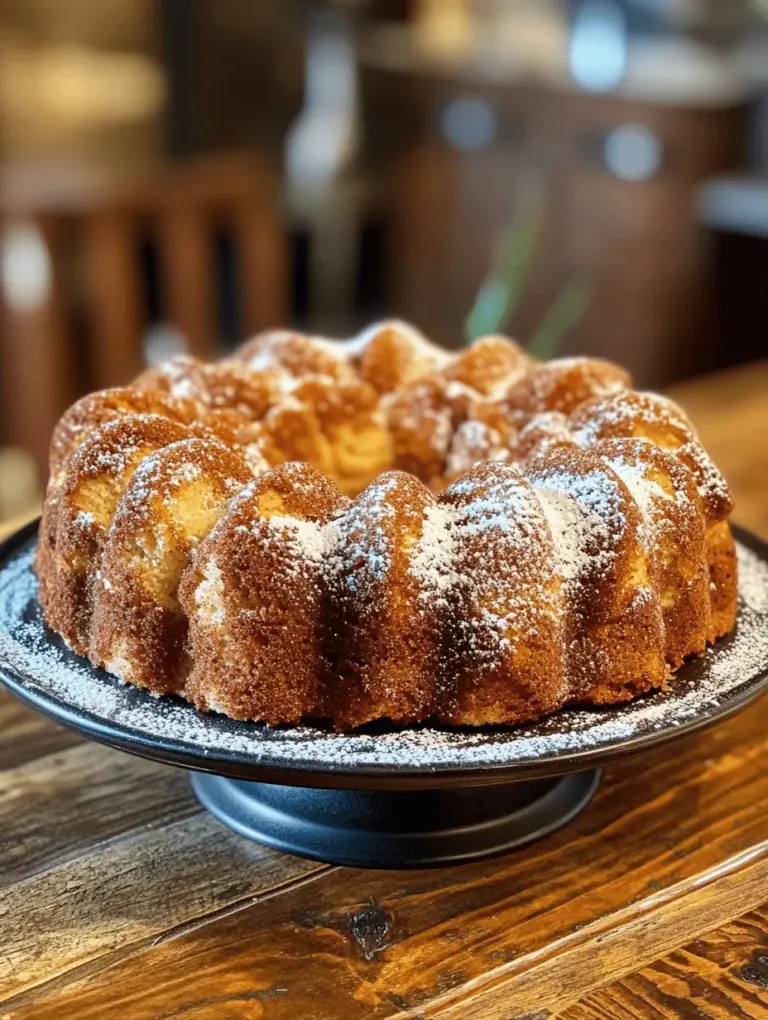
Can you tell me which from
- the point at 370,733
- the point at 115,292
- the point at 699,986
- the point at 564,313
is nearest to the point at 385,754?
the point at 370,733

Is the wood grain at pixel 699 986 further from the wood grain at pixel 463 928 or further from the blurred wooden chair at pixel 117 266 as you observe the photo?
the blurred wooden chair at pixel 117 266

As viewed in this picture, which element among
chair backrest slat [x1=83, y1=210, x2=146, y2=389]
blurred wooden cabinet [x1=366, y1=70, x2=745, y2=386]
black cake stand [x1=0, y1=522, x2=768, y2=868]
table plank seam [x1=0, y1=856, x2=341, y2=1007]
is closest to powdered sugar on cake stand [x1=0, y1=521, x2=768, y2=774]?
black cake stand [x1=0, y1=522, x2=768, y2=868]

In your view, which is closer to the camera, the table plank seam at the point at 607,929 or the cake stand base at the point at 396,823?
the table plank seam at the point at 607,929

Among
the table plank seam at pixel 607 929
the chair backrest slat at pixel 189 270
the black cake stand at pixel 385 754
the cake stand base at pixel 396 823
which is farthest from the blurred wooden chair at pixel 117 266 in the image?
the table plank seam at pixel 607 929

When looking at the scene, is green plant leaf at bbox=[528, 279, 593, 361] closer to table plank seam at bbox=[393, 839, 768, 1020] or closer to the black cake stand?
the black cake stand

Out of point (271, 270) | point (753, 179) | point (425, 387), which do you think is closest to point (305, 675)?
point (425, 387)

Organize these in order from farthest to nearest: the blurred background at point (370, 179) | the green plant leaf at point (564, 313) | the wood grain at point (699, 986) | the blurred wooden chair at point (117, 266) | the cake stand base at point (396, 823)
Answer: the green plant leaf at point (564, 313) < the blurred background at point (370, 179) < the blurred wooden chair at point (117, 266) < the cake stand base at point (396, 823) < the wood grain at point (699, 986)

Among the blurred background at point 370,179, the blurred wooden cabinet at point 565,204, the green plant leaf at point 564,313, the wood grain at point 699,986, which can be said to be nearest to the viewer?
the wood grain at point 699,986

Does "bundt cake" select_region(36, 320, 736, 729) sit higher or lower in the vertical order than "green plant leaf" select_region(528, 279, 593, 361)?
higher

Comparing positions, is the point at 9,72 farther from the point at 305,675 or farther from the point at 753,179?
the point at 305,675
